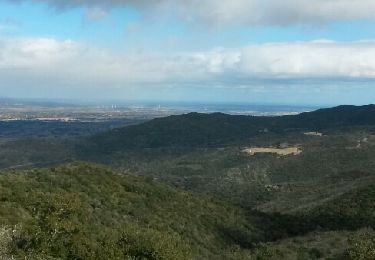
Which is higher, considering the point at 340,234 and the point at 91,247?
the point at 91,247

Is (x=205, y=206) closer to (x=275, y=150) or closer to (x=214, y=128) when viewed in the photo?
(x=275, y=150)

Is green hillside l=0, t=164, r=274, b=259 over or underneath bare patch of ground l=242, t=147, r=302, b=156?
over

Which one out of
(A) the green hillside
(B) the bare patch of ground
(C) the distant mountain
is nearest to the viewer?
(A) the green hillside

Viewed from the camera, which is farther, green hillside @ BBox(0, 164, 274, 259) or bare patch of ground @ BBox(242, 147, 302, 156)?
bare patch of ground @ BBox(242, 147, 302, 156)

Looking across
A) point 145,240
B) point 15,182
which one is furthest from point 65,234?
point 15,182

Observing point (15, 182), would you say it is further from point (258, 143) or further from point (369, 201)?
point (258, 143)

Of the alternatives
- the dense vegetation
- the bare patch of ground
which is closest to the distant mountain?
the dense vegetation

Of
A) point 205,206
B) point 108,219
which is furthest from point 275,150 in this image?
point 108,219

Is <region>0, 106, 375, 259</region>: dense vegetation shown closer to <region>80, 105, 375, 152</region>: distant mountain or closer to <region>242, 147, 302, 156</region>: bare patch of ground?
<region>242, 147, 302, 156</region>: bare patch of ground
